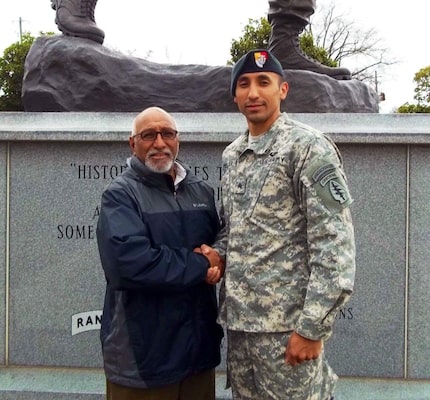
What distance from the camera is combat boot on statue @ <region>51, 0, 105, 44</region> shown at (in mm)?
4344

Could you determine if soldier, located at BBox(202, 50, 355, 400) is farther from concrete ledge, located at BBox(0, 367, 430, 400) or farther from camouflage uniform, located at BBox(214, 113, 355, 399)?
concrete ledge, located at BBox(0, 367, 430, 400)

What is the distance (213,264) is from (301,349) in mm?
418

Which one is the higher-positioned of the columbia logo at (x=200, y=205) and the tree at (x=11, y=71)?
the tree at (x=11, y=71)

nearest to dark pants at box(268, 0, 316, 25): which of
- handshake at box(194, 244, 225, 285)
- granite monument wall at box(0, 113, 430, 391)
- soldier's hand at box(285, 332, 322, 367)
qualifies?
granite monument wall at box(0, 113, 430, 391)

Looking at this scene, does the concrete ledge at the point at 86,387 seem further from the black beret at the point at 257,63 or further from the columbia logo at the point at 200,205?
the black beret at the point at 257,63

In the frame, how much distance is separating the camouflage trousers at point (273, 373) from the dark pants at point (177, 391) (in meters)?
0.19

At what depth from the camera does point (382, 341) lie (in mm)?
3574

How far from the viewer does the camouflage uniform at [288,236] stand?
6.07 ft

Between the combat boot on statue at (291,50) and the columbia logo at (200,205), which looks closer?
the columbia logo at (200,205)

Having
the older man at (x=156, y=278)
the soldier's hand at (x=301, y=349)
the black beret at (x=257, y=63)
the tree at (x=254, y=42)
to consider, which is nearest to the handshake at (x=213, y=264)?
the older man at (x=156, y=278)

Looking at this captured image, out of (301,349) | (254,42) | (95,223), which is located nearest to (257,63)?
(301,349)

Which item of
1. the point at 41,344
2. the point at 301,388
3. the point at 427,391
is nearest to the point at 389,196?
the point at 427,391

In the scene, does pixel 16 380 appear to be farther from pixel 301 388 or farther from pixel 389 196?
pixel 389 196

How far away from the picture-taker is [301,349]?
1884mm
